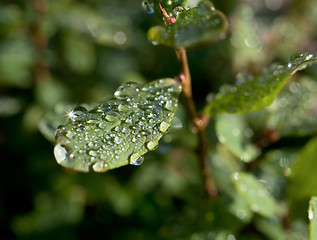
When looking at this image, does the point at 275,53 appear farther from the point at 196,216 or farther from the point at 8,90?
the point at 8,90

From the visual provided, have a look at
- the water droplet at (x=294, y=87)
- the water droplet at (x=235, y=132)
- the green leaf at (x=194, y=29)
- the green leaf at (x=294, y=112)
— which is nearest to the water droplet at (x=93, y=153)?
the green leaf at (x=194, y=29)

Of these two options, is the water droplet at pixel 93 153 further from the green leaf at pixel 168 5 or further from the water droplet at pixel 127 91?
the green leaf at pixel 168 5

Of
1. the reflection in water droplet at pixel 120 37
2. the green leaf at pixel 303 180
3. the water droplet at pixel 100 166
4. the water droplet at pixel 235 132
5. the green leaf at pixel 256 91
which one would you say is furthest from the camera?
the reflection in water droplet at pixel 120 37

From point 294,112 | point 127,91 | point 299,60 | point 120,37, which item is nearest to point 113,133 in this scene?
point 127,91

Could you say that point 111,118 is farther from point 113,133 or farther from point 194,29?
point 194,29

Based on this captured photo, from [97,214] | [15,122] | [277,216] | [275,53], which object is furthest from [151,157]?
[275,53]

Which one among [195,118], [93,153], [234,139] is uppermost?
[93,153]

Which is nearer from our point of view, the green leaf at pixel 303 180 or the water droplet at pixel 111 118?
the water droplet at pixel 111 118

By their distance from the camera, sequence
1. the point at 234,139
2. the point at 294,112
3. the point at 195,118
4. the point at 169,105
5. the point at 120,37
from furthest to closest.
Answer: the point at 120,37 < the point at 294,112 < the point at 234,139 < the point at 195,118 < the point at 169,105
